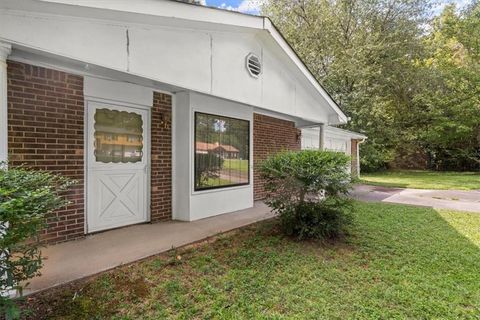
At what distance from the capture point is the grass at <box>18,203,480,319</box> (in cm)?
280

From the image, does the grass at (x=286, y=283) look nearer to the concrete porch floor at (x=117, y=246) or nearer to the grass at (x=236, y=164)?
the concrete porch floor at (x=117, y=246)

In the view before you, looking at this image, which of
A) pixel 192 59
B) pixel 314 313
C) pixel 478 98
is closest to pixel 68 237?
pixel 192 59

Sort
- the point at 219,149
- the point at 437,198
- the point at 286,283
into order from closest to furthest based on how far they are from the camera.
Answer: the point at 286,283
the point at 219,149
the point at 437,198

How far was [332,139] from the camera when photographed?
14.2 meters

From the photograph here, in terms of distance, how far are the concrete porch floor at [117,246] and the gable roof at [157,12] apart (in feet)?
7.95

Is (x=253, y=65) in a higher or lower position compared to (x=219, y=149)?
higher

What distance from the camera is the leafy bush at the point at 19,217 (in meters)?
2.04

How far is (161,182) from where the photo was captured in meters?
5.78

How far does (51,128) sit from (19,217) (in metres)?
2.68

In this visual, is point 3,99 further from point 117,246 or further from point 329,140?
A: point 329,140

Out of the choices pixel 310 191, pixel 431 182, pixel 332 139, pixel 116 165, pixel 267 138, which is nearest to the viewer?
pixel 310 191

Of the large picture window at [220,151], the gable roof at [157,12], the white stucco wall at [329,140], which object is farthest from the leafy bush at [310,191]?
the white stucco wall at [329,140]

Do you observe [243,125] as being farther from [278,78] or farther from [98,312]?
[98,312]

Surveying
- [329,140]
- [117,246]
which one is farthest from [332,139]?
[117,246]
